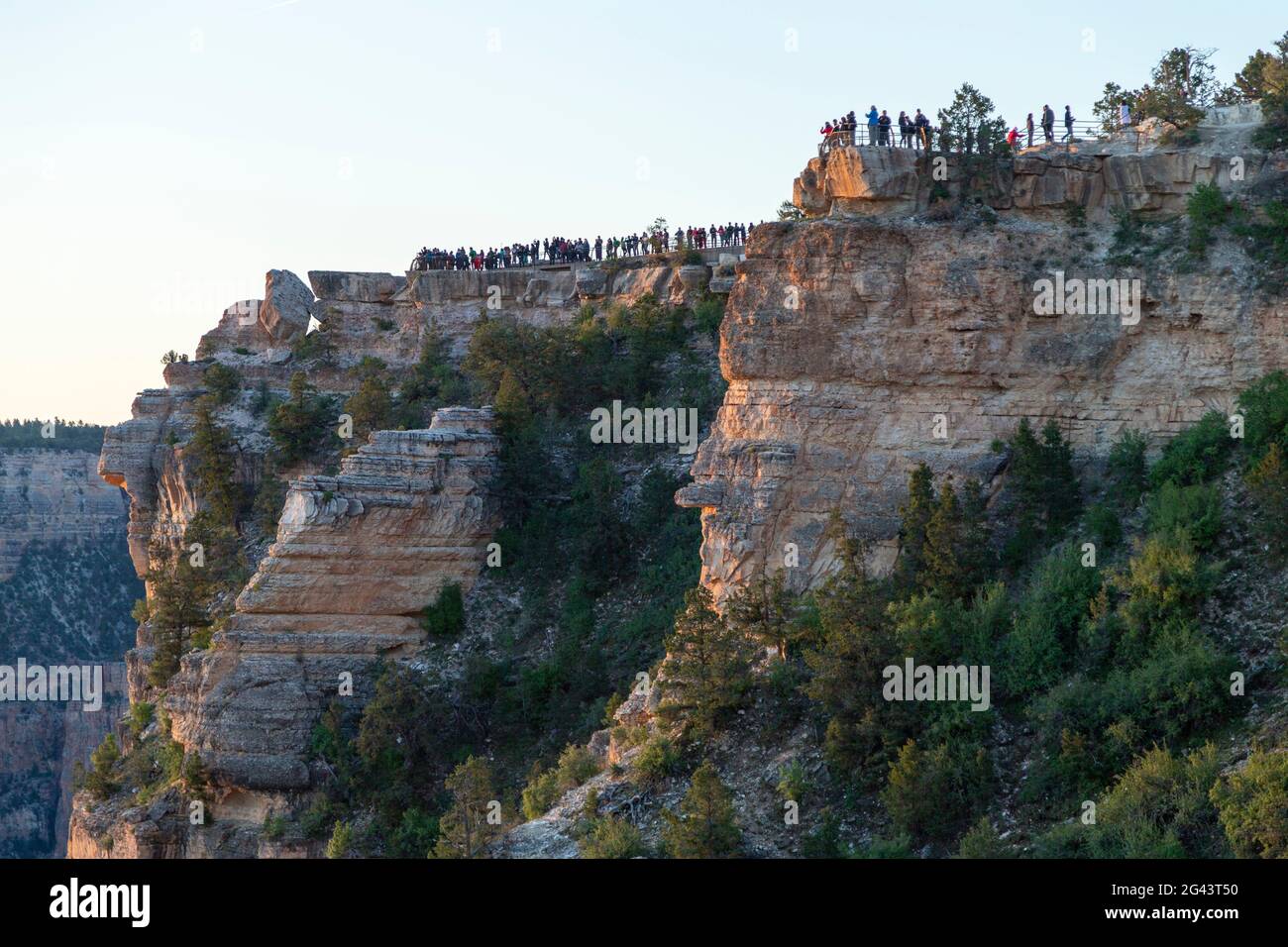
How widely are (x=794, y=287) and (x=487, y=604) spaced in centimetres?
1279

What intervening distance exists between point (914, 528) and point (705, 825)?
672 cm

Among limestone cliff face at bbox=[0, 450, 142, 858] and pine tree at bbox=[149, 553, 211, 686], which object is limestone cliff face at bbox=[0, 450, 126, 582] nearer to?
limestone cliff face at bbox=[0, 450, 142, 858]

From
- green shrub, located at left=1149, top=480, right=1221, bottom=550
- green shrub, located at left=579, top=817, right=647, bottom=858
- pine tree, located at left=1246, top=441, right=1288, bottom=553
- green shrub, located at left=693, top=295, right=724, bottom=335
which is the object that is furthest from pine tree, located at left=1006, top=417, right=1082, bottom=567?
green shrub, located at left=693, top=295, right=724, bottom=335

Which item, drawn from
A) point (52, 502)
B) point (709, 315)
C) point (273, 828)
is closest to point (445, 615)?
point (273, 828)

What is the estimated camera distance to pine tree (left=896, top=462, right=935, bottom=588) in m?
30.0

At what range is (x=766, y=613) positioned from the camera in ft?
101

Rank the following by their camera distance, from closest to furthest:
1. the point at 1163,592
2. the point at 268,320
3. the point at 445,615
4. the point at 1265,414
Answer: the point at 1163,592 < the point at 1265,414 < the point at 445,615 < the point at 268,320

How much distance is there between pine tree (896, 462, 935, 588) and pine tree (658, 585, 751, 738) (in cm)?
281

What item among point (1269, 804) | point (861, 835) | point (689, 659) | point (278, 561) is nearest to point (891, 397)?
point (689, 659)

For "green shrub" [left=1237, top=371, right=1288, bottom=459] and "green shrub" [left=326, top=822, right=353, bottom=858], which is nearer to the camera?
"green shrub" [left=1237, top=371, right=1288, bottom=459]

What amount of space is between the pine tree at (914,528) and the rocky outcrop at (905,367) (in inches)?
32.9

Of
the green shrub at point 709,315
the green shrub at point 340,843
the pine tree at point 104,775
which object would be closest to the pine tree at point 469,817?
the green shrub at point 340,843

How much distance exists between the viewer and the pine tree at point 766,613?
30.4 meters

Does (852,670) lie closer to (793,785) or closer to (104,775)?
(793,785)
